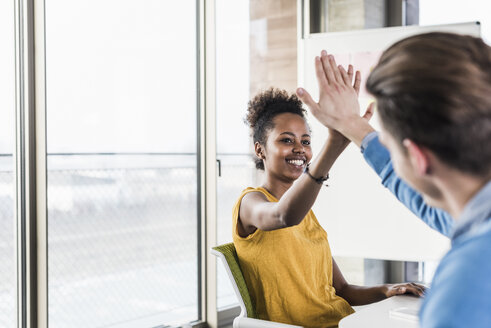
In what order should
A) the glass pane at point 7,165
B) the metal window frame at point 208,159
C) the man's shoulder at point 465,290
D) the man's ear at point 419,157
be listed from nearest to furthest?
the man's shoulder at point 465,290
the man's ear at point 419,157
the glass pane at point 7,165
the metal window frame at point 208,159

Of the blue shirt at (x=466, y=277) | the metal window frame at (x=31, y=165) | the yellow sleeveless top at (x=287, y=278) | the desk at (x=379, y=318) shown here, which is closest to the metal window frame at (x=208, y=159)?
the metal window frame at (x=31, y=165)

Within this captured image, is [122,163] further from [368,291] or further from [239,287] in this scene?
[368,291]

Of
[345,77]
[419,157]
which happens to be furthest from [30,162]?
[419,157]

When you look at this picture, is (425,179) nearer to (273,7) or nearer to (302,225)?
(302,225)

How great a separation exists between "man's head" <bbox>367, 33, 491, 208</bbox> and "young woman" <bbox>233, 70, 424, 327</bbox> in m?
1.13

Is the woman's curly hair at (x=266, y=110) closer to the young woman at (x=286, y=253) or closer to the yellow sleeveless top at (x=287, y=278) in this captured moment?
the young woman at (x=286, y=253)

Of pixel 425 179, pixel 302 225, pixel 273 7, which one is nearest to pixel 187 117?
pixel 273 7

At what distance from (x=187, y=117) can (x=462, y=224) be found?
10.4ft

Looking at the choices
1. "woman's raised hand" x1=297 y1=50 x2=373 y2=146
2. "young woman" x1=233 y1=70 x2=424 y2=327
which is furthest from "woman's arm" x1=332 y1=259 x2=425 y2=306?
"woman's raised hand" x1=297 y1=50 x2=373 y2=146

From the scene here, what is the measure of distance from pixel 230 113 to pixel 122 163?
91cm

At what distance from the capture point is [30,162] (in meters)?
2.69

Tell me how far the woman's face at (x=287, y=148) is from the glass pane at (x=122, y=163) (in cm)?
124

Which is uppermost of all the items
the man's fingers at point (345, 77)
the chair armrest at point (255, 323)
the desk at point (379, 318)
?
the man's fingers at point (345, 77)

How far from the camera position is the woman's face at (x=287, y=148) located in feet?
7.43
